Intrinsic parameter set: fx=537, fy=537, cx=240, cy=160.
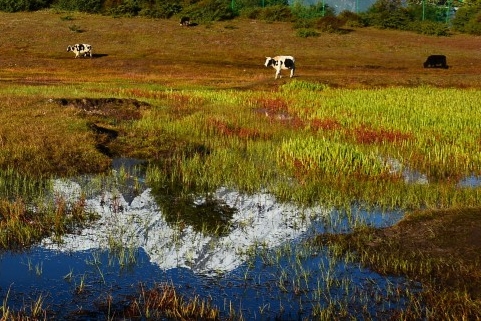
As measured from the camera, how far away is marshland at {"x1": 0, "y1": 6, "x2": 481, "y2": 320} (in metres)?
5.82

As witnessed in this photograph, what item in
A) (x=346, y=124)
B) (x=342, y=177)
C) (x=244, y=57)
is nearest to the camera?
(x=342, y=177)

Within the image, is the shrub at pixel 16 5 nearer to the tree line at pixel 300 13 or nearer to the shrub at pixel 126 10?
the tree line at pixel 300 13

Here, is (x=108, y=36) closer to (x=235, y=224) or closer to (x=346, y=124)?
(x=346, y=124)

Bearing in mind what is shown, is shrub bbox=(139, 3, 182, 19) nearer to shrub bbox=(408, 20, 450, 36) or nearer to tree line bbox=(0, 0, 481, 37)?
tree line bbox=(0, 0, 481, 37)

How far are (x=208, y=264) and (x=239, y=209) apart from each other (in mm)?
2617

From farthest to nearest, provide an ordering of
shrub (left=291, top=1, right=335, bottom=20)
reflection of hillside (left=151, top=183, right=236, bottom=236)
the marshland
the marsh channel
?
shrub (left=291, top=1, right=335, bottom=20)
reflection of hillside (left=151, top=183, right=236, bottom=236)
the marshland
the marsh channel

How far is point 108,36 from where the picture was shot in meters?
61.2

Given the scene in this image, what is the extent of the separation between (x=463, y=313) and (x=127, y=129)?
→ 11.7m

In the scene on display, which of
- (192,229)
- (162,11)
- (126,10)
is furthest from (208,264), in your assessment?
(126,10)

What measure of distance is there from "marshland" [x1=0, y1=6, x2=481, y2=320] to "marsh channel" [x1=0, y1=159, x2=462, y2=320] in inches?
1.1

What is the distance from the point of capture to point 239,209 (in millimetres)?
9336

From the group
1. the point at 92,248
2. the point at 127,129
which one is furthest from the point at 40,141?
the point at 92,248

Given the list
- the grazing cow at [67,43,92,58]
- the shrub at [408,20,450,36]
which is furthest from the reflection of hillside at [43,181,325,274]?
the shrub at [408,20,450,36]

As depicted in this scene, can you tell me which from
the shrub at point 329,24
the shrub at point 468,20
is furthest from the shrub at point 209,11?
the shrub at point 468,20
